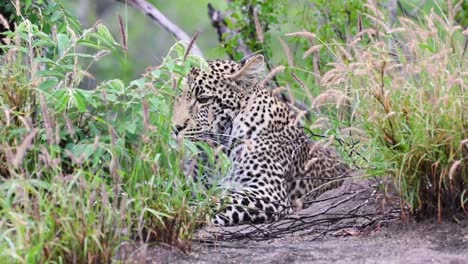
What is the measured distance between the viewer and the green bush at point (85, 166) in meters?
5.58

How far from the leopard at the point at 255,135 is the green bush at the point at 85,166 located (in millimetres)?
1828

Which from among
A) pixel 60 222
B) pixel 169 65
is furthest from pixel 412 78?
pixel 60 222

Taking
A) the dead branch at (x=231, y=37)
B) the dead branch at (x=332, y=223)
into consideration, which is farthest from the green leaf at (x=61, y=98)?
the dead branch at (x=231, y=37)

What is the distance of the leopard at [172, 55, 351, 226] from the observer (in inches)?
356

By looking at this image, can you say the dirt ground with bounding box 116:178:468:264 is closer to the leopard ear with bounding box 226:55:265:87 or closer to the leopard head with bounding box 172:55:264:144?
the leopard head with bounding box 172:55:264:144

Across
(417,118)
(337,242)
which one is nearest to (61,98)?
(337,242)

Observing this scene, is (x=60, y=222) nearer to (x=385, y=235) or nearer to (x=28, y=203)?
(x=28, y=203)

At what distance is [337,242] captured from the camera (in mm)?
7105

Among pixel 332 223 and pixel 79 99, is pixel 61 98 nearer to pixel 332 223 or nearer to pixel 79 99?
pixel 79 99

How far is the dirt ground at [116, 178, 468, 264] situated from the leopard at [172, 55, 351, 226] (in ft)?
3.50

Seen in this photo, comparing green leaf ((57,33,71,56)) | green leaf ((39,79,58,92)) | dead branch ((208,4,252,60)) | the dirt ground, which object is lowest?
the dirt ground

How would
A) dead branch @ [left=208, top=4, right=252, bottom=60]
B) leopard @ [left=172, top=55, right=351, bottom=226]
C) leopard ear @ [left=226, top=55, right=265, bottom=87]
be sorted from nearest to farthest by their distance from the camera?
leopard @ [left=172, top=55, right=351, bottom=226]
leopard ear @ [left=226, top=55, right=265, bottom=87]
dead branch @ [left=208, top=4, right=252, bottom=60]

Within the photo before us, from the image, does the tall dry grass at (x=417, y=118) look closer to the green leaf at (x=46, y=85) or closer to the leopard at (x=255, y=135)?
the green leaf at (x=46, y=85)

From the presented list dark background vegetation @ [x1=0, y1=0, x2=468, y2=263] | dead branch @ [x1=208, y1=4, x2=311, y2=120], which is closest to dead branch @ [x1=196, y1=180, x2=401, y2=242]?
dark background vegetation @ [x1=0, y1=0, x2=468, y2=263]
